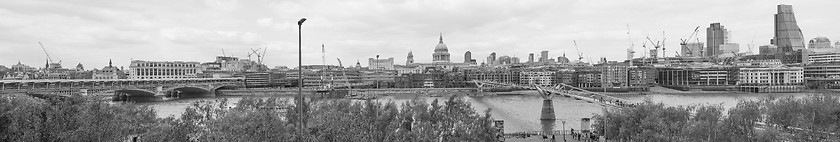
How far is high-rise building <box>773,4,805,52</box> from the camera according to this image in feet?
366

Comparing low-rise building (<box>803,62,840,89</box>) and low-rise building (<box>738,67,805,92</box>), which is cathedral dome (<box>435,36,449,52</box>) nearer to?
low-rise building (<box>738,67,805,92</box>)

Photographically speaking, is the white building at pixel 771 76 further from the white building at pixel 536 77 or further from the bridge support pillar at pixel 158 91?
the bridge support pillar at pixel 158 91

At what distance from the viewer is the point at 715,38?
490 ft

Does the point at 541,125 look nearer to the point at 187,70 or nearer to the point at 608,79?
the point at 608,79

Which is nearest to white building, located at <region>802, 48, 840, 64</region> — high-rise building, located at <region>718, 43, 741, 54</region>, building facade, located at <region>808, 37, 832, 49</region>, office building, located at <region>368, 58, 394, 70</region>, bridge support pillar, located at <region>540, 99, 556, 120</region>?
building facade, located at <region>808, 37, 832, 49</region>

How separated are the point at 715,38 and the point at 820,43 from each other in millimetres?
26812

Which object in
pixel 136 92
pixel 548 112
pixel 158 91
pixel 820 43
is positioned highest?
pixel 820 43

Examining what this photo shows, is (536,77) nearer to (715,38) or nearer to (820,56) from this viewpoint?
(820,56)

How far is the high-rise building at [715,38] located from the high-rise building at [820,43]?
21496 mm

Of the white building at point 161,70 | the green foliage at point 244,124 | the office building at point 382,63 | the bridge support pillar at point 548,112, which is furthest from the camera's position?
the office building at point 382,63

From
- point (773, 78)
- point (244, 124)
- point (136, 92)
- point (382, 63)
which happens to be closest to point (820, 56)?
point (773, 78)

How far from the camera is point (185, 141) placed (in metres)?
12.2

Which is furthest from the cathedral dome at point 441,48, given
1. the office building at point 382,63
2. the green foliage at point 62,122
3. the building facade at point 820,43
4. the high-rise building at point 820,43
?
the green foliage at point 62,122

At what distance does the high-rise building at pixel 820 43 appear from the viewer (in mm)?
124062
